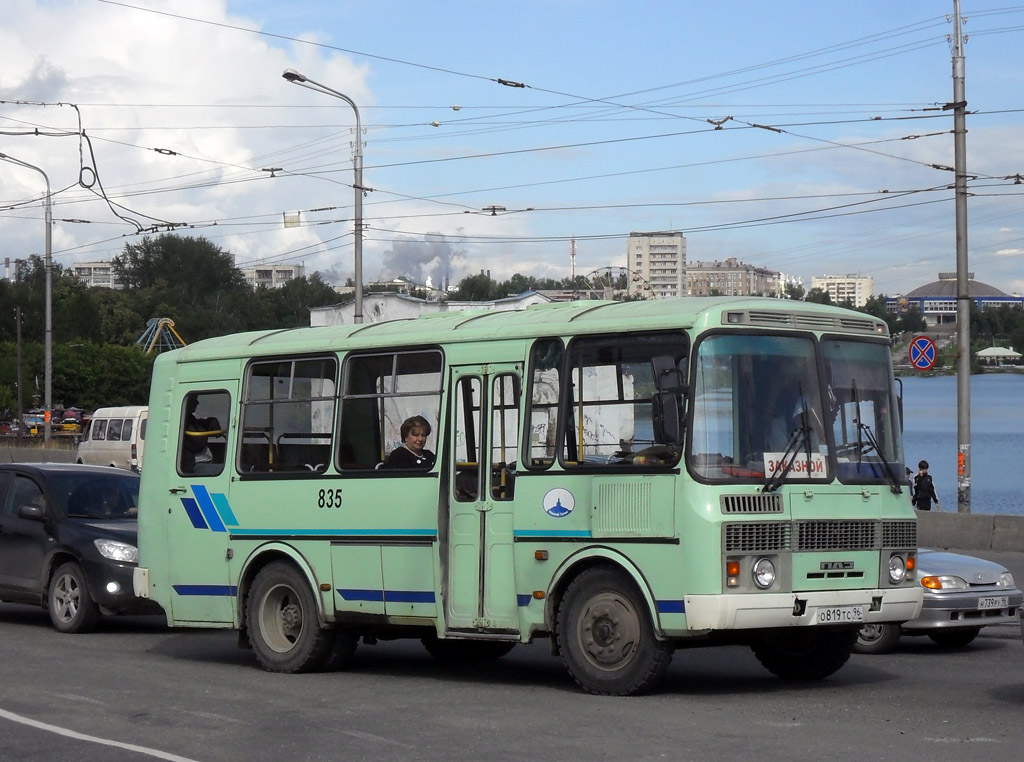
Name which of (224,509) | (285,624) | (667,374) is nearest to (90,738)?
(285,624)

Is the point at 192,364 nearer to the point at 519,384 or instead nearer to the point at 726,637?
the point at 519,384

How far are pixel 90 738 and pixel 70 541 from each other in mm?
6742

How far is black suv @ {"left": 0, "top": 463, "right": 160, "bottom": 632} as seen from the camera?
14.9 meters

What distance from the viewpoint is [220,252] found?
454 ft

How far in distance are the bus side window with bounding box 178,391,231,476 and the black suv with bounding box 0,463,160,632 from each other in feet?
7.07

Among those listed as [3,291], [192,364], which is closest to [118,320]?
[3,291]

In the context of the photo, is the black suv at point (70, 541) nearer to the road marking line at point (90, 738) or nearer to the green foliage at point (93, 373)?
the road marking line at point (90, 738)

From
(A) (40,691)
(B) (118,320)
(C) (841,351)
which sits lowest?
(A) (40,691)

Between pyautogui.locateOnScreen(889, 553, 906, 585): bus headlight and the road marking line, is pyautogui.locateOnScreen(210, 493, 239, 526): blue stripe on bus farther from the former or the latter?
pyautogui.locateOnScreen(889, 553, 906, 585): bus headlight

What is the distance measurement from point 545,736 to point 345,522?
12.3 feet

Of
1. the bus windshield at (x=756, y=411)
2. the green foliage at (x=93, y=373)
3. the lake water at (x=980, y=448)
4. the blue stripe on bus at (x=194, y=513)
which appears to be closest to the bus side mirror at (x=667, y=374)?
the bus windshield at (x=756, y=411)

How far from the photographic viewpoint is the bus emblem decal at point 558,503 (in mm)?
10430

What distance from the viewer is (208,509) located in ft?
42.7

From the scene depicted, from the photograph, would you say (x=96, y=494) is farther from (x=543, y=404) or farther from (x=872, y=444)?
(x=872, y=444)
